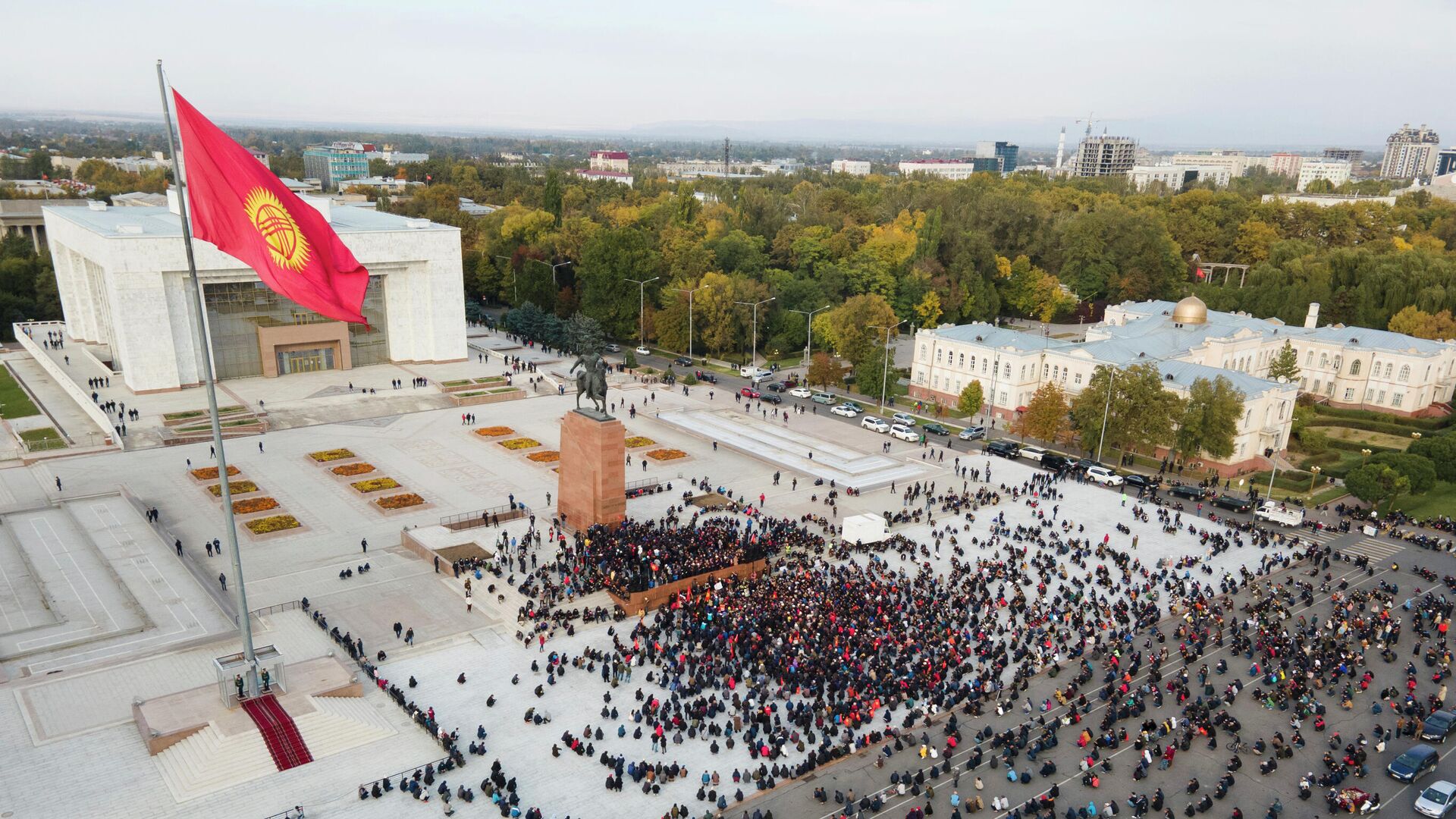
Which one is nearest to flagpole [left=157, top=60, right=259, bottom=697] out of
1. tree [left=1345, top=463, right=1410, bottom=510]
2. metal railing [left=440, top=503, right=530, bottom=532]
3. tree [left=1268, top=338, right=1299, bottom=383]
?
metal railing [left=440, top=503, right=530, bottom=532]

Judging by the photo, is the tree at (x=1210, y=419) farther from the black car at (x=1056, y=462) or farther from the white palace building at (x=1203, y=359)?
the black car at (x=1056, y=462)

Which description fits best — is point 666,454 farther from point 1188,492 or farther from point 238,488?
point 1188,492

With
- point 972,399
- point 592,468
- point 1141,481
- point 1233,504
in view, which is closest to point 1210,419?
point 1141,481

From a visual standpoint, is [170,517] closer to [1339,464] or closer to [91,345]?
[91,345]

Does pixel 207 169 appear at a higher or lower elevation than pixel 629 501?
higher

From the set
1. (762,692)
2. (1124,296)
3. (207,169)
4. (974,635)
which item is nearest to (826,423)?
(974,635)

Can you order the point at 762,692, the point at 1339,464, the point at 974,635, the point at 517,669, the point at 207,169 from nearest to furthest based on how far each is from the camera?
the point at 207,169 → the point at 762,692 → the point at 517,669 → the point at 974,635 → the point at 1339,464

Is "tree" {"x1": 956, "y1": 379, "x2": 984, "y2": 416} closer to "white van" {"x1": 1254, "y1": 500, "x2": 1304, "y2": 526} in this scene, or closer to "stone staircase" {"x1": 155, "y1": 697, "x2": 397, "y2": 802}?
"white van" {"x1": 1254, "y1": 500, "x2": 1304, "y2": 526}
